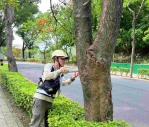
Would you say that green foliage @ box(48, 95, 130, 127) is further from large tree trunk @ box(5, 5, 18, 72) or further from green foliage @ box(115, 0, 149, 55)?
green foliage @ box(115, 0, 149, 55)

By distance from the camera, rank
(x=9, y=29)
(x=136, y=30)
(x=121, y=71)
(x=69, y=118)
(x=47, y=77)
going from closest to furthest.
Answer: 1. (x=69, y=118)
2. (x=47, y=77)
3. (x=9, y=29)
4. (x=121, y=71)
5. (x=136, y=30)

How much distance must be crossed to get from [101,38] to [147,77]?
1614 centimetres

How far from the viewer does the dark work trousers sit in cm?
370

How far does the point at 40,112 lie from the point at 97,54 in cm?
160

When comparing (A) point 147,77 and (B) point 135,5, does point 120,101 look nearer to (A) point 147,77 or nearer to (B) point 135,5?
(A) point 147,77

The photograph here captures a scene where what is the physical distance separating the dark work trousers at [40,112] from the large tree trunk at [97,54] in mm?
973

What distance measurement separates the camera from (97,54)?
9.11ft

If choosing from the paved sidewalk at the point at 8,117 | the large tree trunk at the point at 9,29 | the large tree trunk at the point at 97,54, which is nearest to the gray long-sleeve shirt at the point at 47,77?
the large tree trunk at the point at 97,54

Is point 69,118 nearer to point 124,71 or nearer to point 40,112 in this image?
point 40,112

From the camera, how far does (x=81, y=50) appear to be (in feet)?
9.73

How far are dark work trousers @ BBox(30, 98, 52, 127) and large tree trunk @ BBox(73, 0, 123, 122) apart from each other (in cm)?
97

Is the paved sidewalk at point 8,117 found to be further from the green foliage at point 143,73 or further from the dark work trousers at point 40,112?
the green foliage at point 143,73

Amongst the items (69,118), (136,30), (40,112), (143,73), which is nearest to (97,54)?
(69,118)

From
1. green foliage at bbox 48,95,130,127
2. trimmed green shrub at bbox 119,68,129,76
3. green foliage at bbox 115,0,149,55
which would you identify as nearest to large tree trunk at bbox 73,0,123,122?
green foliage at bbox 48,95,130,127
